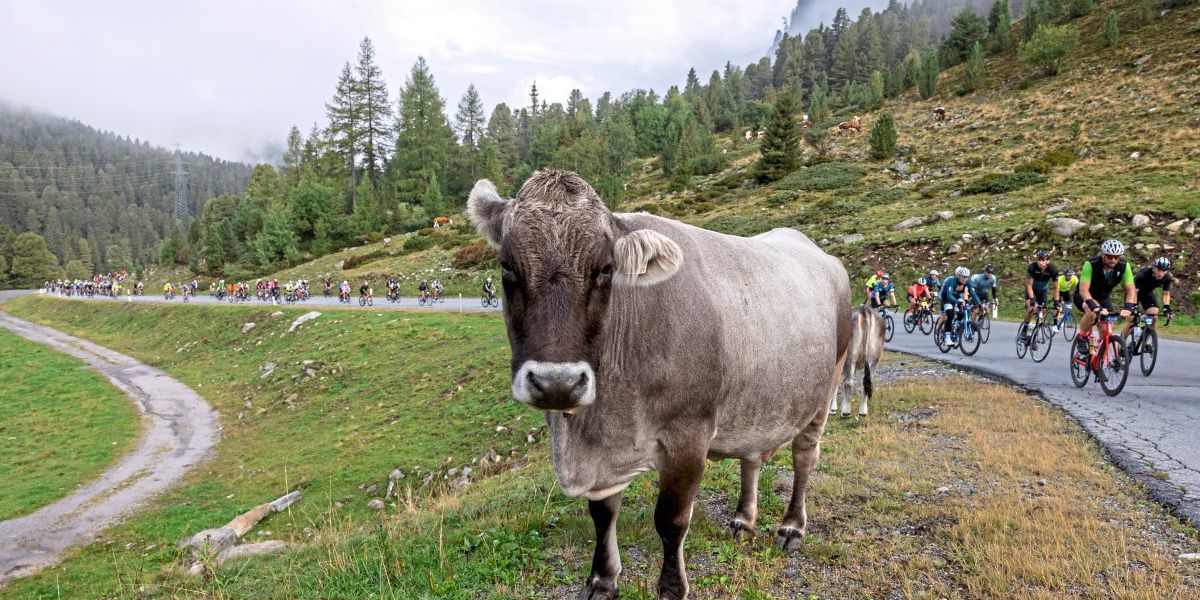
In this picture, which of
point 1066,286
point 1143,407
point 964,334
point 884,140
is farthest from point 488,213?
point 884,140

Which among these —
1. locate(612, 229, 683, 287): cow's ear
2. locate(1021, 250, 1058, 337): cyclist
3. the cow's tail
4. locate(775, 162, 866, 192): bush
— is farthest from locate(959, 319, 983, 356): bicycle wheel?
locate(775, 162, 866, 192): bush

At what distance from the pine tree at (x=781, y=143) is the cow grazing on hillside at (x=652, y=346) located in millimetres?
57355

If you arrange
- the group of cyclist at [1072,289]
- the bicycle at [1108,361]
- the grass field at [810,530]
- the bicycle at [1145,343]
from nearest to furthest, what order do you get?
the grass field at [810,530] < the bicycle at [1108,361] < the group of cyclist at [1072,289] < the bicycle at [1145,343]

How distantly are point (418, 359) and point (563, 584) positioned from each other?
56.7ft

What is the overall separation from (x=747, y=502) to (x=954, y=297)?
1393 cm

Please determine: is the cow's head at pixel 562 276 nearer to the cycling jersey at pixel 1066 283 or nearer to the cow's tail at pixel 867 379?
the cow's tail at pixel 867 379

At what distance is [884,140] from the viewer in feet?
182

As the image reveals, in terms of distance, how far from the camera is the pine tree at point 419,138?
73438 millimetres

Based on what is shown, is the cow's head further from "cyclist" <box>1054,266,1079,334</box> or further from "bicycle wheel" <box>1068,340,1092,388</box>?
"cyclist" <box>1054,266,1079,334</box>

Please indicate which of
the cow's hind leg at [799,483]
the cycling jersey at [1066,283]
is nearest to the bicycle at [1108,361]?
the cycling jersey at [1066,283]

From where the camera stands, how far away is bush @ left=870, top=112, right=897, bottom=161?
2180 inches

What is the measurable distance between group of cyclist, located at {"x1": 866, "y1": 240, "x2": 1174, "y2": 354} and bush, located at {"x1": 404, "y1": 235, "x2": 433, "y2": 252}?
42123mm

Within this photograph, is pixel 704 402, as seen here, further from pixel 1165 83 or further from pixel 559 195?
pixel 1165 83

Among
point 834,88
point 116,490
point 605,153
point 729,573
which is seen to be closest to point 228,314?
point 116,490
